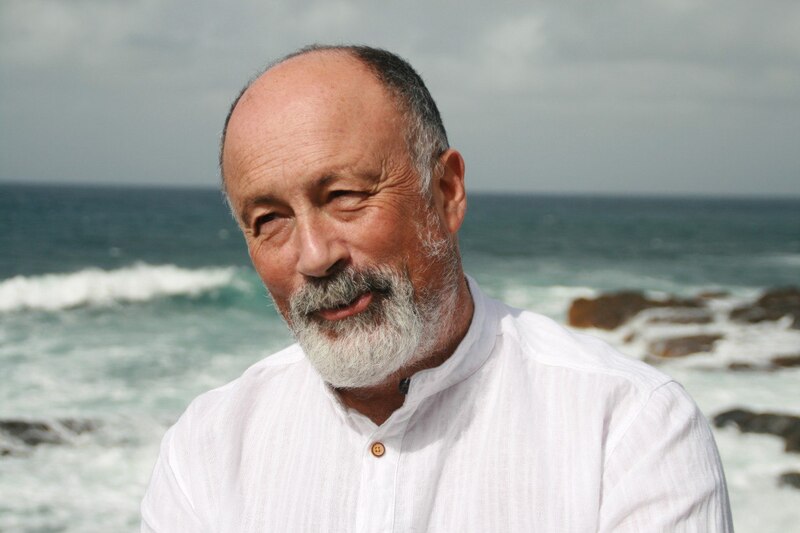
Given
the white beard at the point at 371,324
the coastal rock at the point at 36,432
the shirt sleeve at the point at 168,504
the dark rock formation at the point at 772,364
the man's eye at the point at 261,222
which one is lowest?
the dark rock formation at the point at 772,364

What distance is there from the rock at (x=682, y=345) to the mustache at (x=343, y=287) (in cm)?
1343

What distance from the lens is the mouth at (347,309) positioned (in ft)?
5.68

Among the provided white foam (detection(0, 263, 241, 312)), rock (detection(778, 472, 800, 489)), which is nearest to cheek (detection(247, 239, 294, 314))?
rock (detection(778, 472, 800, 489))

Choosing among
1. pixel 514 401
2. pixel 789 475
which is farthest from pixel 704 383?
pixel 514 401

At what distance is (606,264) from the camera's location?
39.8m

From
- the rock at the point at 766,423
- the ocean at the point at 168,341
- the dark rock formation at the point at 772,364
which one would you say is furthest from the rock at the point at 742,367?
the rock at the point at 766,423

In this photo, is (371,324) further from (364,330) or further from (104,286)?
(104,286)

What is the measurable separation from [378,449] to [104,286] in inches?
1032

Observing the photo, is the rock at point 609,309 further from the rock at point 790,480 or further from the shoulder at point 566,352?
the shoulder at point 566,352

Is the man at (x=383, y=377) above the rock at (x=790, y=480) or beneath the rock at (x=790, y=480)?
above

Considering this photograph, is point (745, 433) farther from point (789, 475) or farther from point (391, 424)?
point (391, 424)

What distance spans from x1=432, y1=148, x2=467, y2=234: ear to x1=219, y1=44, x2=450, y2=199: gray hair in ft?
0.12

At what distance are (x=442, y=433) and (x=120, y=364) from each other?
13883 mm

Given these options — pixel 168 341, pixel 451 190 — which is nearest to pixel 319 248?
pixel 451 190
